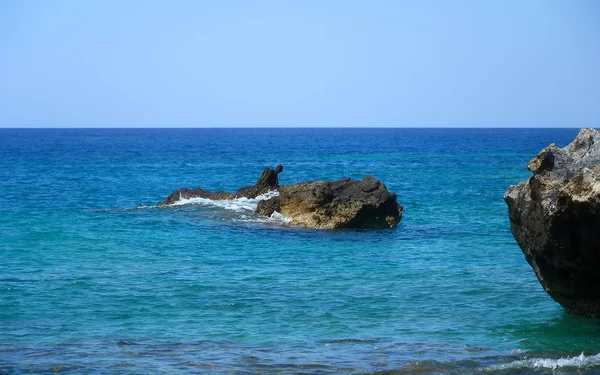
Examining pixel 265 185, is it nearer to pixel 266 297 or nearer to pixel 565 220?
pixel 266 297

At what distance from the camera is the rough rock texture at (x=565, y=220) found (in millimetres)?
14601

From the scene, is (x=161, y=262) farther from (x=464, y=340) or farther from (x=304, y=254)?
(x=464, y=340)

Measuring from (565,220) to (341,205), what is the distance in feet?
54.5

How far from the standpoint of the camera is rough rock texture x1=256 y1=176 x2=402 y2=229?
31.0 m

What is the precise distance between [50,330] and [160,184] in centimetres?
3965

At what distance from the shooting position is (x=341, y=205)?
31266mm

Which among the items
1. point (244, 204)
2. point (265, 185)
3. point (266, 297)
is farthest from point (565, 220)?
point (265, 185)

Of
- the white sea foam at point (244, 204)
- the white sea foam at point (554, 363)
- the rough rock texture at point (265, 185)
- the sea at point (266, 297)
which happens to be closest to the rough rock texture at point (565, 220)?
the sea at point (266, 297)

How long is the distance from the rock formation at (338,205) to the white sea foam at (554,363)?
16666 millimetres

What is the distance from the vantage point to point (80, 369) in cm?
1391

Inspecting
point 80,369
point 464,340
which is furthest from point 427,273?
point 80,369

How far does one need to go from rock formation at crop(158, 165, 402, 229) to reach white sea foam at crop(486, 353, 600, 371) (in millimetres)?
16666

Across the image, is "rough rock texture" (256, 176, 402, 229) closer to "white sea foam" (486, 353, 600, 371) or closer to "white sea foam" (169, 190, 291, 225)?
"white sea foam" (169, 190, 291, 225)

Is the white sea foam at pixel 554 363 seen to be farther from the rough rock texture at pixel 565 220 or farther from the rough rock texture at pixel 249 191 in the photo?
the rough rock texture at pixel 249 191
